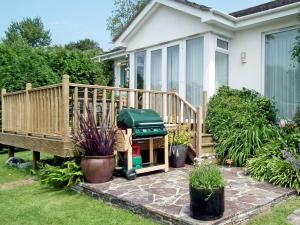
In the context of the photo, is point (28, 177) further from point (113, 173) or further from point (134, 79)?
point (134, 79)

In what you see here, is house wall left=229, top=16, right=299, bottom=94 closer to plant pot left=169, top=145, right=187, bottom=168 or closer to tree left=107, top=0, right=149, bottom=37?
plant pot left=169, top=145, right=187, bottom=168

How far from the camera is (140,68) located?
1092cm

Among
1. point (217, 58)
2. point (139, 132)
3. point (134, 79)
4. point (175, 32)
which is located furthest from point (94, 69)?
point (139, 132)

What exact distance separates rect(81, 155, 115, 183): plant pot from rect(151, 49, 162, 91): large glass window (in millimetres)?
4990

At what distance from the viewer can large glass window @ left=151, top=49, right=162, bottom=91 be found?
10156 mm

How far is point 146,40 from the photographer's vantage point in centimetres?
1062

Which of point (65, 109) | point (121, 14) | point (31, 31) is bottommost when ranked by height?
point (65, 109)

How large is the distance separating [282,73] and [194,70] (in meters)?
2.32

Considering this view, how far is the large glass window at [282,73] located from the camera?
25.5ft

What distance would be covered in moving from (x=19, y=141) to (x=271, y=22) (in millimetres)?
6801

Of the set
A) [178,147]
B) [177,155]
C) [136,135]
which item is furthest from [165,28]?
[136,135]

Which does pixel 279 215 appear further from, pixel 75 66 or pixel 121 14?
pixel 121 14

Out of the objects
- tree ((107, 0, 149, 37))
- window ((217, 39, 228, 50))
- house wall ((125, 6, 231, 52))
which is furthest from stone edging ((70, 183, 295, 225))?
tree ((107, 0, 149, 37))

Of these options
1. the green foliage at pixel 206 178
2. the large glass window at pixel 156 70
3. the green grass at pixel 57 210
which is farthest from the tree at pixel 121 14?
the green foliage at pixel 206 178
